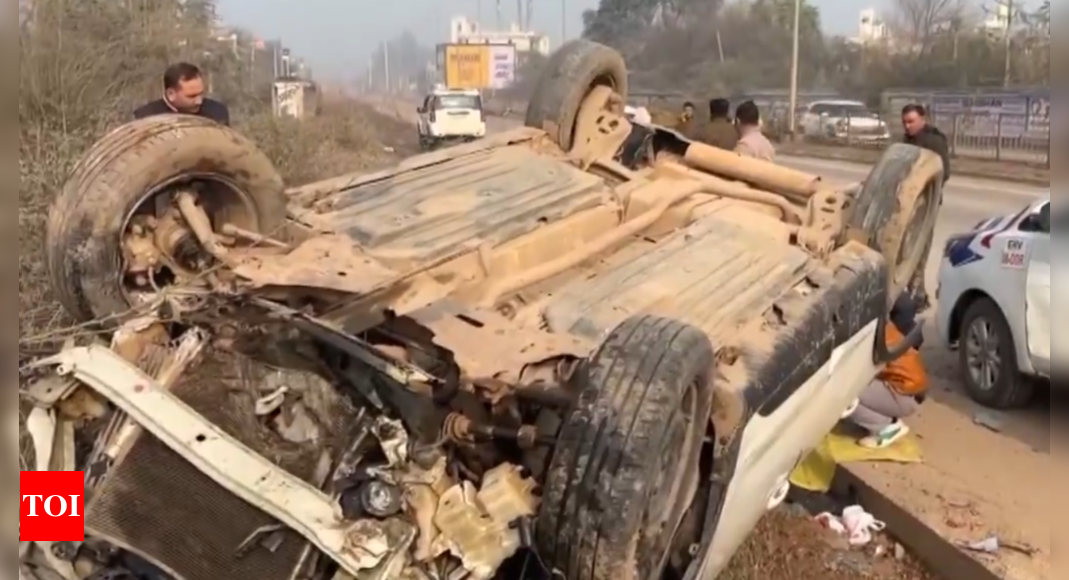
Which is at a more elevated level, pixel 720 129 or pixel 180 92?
pixel 180 92

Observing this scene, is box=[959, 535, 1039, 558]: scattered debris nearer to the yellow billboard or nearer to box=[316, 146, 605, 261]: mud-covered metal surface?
box=[316, 146, 605, 261]: mud-covered metal surface

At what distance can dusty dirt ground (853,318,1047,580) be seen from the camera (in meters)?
4.80

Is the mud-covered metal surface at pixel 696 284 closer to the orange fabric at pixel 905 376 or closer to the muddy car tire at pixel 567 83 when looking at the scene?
the muddy car tire at pixel 567 83

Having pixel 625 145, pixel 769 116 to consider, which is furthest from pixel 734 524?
pixel 769 116

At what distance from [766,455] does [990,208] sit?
11936 millimetres

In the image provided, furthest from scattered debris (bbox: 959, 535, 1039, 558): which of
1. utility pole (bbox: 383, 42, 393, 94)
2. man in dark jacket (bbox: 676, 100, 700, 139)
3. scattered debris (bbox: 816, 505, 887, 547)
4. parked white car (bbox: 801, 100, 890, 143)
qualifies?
utility pole (bbox: 383, 42, 393, 94)

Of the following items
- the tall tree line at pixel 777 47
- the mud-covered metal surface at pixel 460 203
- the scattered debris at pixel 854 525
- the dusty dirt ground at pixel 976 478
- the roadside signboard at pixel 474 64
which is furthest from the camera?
the roadside signboard at pixel 474 64

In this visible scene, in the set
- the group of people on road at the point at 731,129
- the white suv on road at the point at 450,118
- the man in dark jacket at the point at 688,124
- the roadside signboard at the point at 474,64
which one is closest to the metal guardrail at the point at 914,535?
the group of people on road at the point at 731,129

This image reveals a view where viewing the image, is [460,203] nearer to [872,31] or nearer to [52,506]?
[52,506]

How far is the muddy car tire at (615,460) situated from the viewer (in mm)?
2852

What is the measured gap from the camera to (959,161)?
22.6 metres

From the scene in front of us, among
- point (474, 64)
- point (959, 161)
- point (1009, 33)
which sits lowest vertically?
point (959, 161)

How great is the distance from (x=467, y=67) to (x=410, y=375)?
46.6m

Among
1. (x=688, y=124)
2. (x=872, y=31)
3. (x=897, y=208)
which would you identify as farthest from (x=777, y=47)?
(x=897, y=208)
